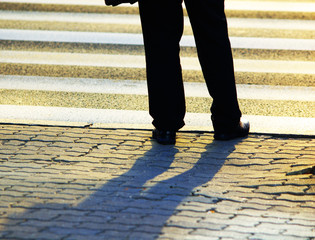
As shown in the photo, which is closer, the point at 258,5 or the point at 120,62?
the point at 120,62

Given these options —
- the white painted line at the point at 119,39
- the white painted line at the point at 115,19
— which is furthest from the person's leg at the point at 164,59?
the white painted line at the point at 115,19

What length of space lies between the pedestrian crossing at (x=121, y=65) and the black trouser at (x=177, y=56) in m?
0.47

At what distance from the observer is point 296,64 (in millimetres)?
7121

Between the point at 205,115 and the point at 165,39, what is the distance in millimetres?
1179

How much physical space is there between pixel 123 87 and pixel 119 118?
0.93 metres

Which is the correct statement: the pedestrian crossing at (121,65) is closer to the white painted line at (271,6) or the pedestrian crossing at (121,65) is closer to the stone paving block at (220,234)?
the white painted line at (271,6)

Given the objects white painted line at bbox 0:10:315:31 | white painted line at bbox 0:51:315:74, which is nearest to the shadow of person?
white painted line at bbox 0:51:315:74

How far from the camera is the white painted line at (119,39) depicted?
779cm

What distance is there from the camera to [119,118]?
18.2 ft

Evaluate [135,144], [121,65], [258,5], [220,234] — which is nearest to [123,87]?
[121,65]

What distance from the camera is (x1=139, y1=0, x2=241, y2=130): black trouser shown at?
15.0ft

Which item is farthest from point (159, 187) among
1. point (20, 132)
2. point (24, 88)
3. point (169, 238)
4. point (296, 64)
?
point (296, 64)

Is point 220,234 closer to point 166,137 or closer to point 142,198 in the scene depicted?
point 142,198

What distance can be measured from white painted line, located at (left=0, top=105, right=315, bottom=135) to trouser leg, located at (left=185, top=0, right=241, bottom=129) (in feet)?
1.12
